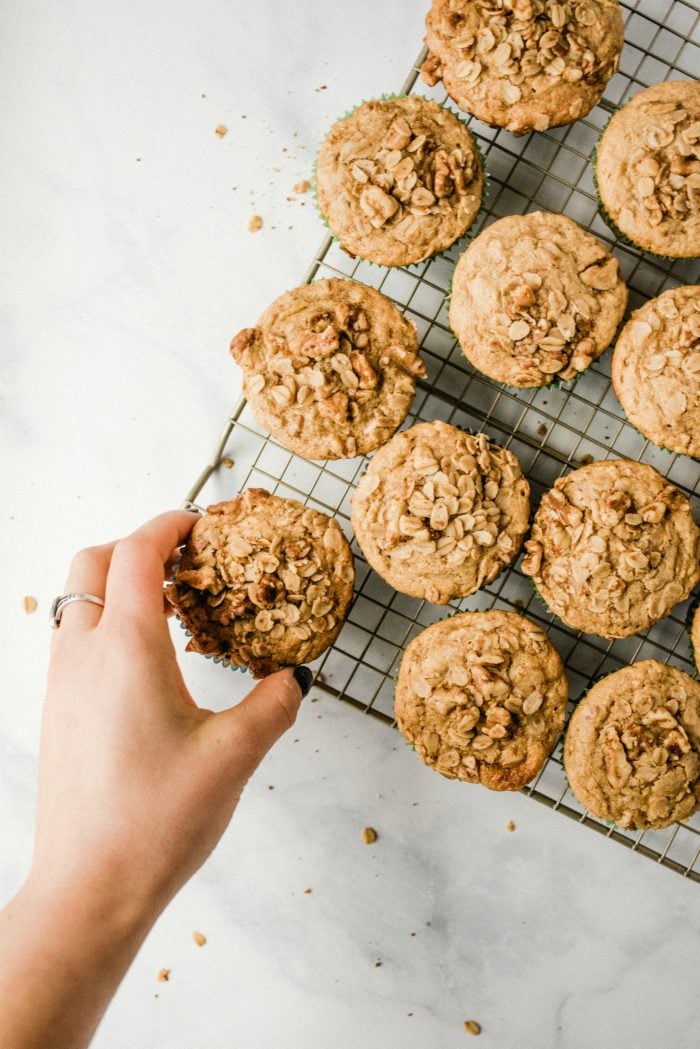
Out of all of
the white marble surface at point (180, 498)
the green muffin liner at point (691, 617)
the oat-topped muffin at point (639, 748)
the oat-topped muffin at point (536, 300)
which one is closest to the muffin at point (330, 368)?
the oat-topped muffin at point (536, 300)

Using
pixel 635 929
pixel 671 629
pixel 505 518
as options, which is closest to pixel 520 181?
pixel 505 518

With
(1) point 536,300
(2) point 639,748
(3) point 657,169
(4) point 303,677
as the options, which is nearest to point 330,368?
(1) point 536,300

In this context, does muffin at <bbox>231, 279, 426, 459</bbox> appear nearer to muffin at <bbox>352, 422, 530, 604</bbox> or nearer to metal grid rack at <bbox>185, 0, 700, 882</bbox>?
muffin at <bbox>352, 422, 530, 604</bbox>

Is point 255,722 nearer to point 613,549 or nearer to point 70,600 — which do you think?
point 70,600

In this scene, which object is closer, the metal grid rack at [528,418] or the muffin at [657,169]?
the muffin at [657,169]

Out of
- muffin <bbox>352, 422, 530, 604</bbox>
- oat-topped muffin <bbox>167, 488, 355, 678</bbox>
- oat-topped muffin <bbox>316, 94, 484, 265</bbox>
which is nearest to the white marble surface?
oat-topped muffin <bbox>316, 94, 484, 265</bbox>

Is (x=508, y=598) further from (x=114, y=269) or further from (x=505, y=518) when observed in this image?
(x=114, y=269)

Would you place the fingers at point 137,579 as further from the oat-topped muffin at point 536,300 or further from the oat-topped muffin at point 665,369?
the oat-topped muffin at point 665,369
